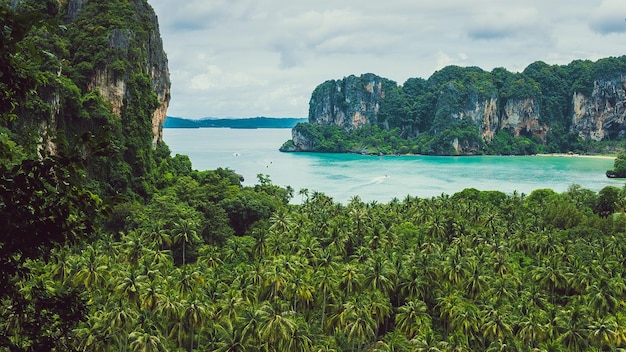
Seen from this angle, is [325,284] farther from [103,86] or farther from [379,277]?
[103,86]

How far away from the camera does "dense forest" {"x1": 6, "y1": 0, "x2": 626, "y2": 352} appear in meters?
5.71

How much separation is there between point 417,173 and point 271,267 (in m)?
103

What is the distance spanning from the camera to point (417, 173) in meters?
135

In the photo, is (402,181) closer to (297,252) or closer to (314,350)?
(297,252)

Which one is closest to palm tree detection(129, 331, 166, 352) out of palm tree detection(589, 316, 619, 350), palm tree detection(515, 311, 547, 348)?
palm tree detection(515, 311, 547, 348)

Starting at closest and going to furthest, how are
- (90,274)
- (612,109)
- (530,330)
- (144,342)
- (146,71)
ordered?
(144,342) → (530,330) → (90,274) → (146,71) → (612,109)

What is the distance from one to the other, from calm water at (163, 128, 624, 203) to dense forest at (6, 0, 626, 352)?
4103 centimetres

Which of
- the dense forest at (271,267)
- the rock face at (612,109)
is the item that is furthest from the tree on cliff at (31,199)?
the rock face at (612,109)

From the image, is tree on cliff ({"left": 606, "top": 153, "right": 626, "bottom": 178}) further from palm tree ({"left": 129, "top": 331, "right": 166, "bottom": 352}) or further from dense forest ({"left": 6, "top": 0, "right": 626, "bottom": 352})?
palm tree ({"left": 129, "top": 331, "right": 166, "bottom": 352})

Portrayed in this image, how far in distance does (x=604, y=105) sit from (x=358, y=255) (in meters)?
190

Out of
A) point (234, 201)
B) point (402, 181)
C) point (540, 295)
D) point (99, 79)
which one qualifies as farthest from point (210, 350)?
point (402, 181)

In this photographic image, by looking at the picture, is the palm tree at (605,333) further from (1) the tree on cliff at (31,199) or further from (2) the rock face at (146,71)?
(2) the rock face at (146,71)

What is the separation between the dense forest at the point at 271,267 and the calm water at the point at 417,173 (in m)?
41.0

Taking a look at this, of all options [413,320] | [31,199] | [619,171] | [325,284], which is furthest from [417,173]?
[31,199]
